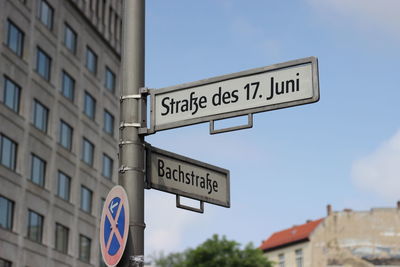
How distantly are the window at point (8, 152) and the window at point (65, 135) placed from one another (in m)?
5.56

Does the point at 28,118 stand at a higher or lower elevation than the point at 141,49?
higher

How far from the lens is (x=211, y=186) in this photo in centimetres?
838

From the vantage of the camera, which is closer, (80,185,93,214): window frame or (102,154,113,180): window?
(80,185,93,214): window frame

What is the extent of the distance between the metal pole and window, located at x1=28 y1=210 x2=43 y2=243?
34.5 m

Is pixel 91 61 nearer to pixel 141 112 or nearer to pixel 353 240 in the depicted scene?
pixel 353 240

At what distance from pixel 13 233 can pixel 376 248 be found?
5039 cm

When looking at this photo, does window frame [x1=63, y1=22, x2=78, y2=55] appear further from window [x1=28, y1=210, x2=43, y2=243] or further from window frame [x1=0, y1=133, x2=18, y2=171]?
window [x1=28, y1=210, x2=43, y2=243]

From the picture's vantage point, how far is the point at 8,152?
130 feet

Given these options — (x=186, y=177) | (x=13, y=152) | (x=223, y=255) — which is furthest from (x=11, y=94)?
(x=186, y=177)

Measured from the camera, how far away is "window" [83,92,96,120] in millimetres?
49781

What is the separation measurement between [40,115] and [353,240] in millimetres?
46271

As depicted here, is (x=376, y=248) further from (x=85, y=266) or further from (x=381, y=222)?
(x=85, y=266)

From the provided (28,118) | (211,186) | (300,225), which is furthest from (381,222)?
(211,186)

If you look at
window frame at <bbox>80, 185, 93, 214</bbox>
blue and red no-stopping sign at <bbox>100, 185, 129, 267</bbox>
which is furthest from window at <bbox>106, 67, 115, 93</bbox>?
blue and red no-stopping sign at <bbox>100, 185, 129, 267</bbox>
